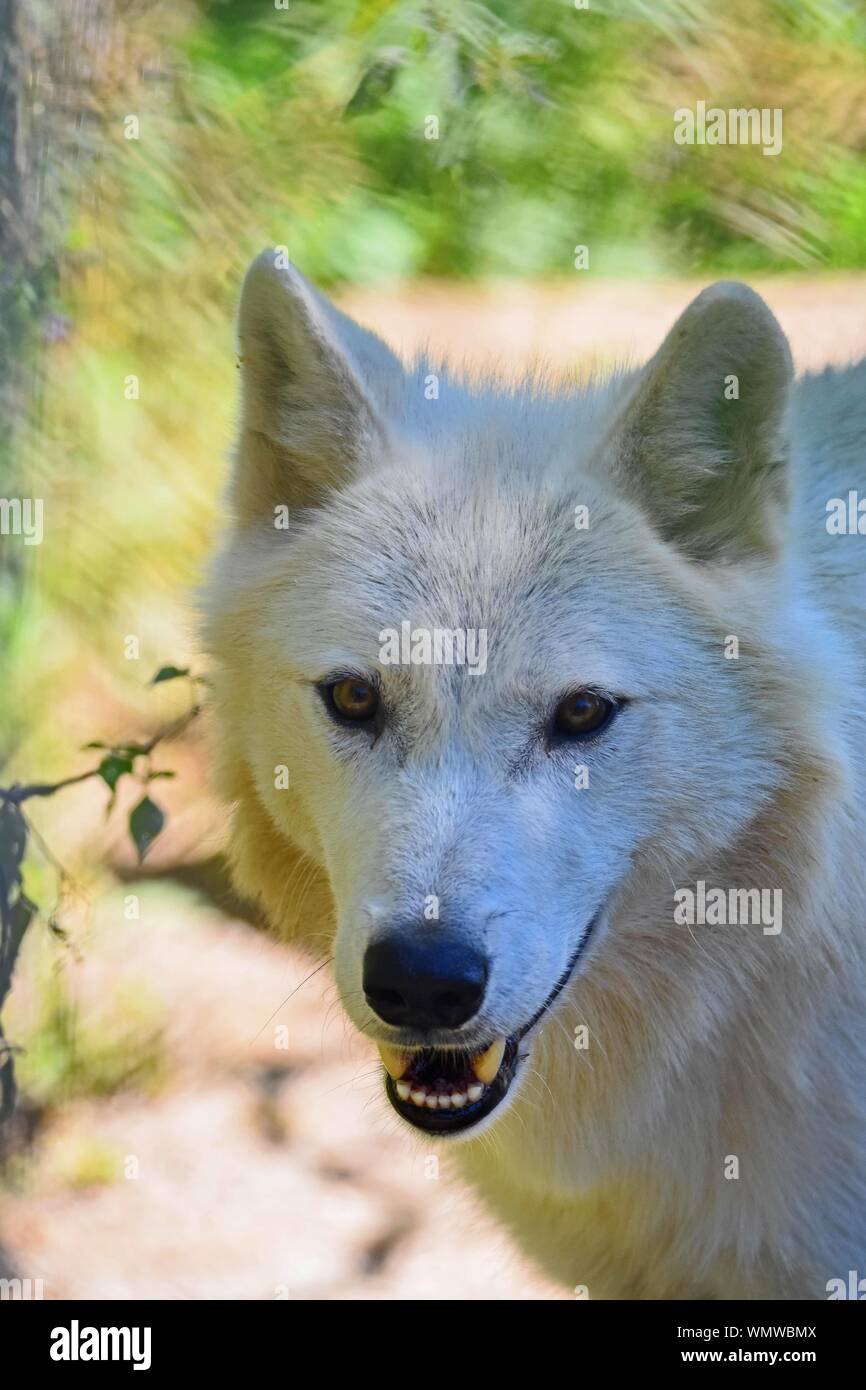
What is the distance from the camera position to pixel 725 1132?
3398 mm

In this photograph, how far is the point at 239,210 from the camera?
6.38 m

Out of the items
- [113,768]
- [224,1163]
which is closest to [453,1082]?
Result: [113,768]

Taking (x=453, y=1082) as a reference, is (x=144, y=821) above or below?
above

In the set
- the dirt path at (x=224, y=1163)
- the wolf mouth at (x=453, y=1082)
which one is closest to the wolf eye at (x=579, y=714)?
the wolf mouth at (x=453, y=1082)

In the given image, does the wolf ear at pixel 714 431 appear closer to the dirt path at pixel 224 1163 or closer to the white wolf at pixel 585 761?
the white wolf at pixel 585 761

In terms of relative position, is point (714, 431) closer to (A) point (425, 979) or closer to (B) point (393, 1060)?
(A) point (425, 979)

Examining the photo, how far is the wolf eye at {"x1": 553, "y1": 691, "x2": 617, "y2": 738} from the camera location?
2.91 m

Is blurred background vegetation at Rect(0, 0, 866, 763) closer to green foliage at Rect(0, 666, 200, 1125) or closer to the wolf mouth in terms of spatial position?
green foliage at Rect(0, 666, 200, 1125)

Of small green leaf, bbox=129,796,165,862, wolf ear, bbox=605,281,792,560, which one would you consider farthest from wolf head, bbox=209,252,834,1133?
small green leaf, bbox=129,796,165,862

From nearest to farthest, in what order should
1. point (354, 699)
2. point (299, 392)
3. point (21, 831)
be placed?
point (354, 699) < point (299, 392) < point (21, 831)

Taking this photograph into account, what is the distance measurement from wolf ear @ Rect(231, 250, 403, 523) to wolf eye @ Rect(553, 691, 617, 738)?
0.80 metres

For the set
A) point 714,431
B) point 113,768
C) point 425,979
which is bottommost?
point 425,979

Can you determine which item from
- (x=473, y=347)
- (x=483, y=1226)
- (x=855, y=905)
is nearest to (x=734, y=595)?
(x=855, y=905)

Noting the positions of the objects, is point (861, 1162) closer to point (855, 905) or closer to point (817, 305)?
point (855, 905)
